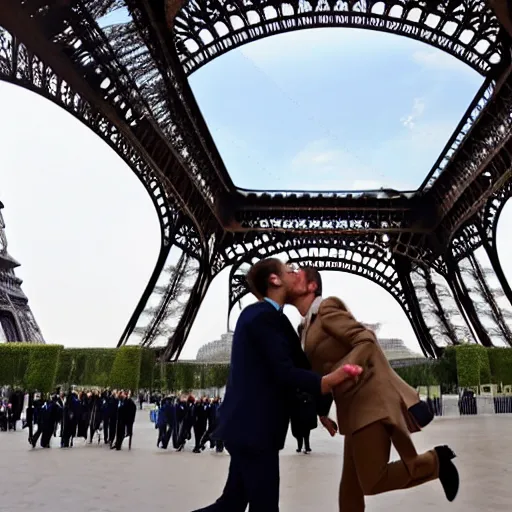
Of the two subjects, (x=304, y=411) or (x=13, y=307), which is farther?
(x=13, y=307)

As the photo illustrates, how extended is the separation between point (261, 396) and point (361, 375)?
1.85 ft

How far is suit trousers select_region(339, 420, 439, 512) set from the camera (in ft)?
9.80

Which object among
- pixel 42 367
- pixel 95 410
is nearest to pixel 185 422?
pixel 95 410

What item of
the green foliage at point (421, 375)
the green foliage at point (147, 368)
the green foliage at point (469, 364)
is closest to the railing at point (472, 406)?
the green foliage at point (469, 364)

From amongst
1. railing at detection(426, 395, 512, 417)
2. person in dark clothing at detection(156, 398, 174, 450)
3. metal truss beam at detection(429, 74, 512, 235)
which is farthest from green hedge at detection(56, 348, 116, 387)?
metal truss beam at detection(429, 74, 512, 235)

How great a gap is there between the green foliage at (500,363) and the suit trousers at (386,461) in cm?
3016

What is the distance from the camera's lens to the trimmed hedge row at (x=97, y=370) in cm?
2617

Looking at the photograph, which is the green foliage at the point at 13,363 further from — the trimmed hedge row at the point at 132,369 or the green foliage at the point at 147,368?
the green foliage at the point at 147,368

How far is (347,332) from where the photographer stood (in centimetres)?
314

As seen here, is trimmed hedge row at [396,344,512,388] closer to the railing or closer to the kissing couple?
the railing

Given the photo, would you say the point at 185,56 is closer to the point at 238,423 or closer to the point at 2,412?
the point at 2,412

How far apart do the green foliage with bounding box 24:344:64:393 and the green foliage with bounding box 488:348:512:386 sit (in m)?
21.1

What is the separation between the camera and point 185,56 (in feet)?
80.0

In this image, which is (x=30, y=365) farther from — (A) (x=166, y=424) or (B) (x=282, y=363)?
(B) (x=282, y=363)
